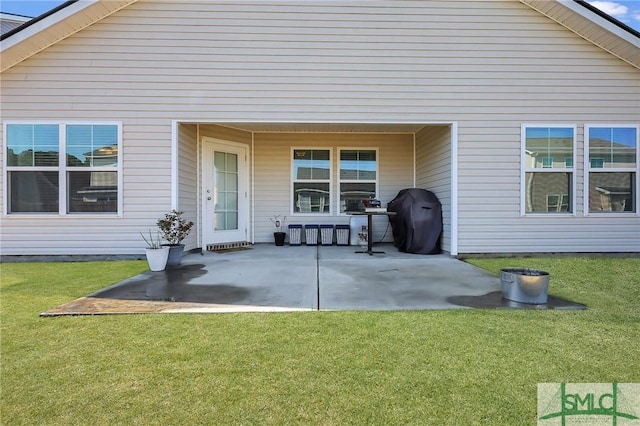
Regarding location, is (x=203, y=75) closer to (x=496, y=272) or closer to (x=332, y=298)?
(x=332, y=298)

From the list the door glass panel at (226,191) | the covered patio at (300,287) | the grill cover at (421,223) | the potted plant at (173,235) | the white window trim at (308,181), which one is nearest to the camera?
the covered patio at (300,287)

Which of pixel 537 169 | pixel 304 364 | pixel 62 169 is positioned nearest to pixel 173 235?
pixel 62 169

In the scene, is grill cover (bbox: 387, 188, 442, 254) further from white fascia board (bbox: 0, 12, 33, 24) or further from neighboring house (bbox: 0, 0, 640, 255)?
white fascia board (bbox: 0, 12, 33, 24)

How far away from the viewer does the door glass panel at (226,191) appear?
7496 millimetres

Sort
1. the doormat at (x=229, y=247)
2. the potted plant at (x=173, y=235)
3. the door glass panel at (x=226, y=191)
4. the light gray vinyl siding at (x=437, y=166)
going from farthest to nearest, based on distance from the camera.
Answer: the door glass panel at (x=226, y=191) < the doormat at (x=229, y=247) < the light gray vinyl siding at (x=437, y=166) < the potted plant at (x=173, y=235)

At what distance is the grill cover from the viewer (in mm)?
6691

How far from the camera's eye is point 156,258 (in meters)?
5.13

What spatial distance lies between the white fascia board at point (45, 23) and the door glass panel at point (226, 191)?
3146 mm

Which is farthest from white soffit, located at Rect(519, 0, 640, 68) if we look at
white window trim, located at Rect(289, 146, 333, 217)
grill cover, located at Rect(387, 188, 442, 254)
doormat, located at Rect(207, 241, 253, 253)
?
doormat, located at Rect(207, 241, 253, 253)

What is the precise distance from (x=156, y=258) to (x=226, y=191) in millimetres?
2827

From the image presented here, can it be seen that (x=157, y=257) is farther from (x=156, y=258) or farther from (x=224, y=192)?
(x=224, y=192)

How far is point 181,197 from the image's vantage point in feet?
21.1

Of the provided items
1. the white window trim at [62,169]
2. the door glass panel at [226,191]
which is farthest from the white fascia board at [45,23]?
the door glass panel at [226,191]

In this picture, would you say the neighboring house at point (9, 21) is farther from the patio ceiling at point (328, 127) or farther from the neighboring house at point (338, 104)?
the patio ceiling at point (328, 127)
